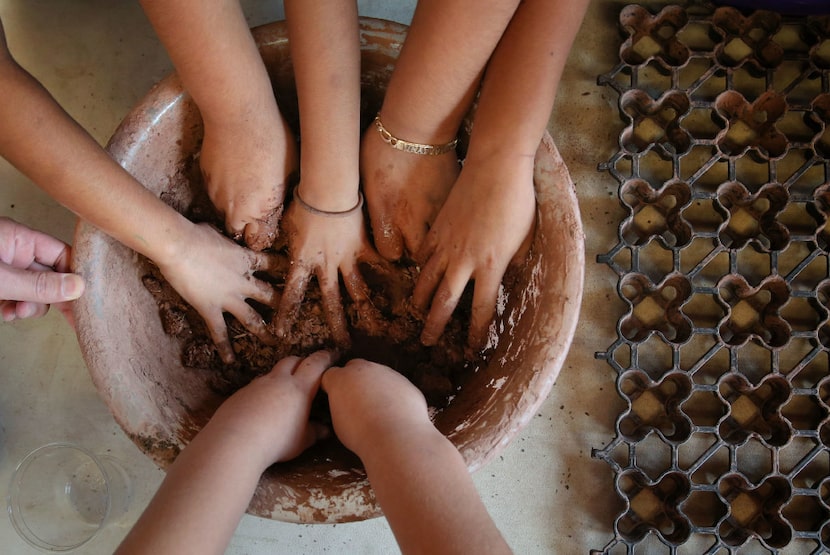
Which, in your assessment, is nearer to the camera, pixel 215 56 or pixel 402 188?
pixel 215 56

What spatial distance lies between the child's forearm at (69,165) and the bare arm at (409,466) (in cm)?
26

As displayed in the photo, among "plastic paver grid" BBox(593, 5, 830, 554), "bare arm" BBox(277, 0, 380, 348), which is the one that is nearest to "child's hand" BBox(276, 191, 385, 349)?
"bare arm" BBox(277, 0, 380, 348)

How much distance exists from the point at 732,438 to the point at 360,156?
26.5 inches

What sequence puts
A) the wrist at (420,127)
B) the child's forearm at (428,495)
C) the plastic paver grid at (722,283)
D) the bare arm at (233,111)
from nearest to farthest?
the child's forearm at (428,495) < the bare arm at (233,111) < the wrist at (420,127) < the plastic paver grid at (722,283)

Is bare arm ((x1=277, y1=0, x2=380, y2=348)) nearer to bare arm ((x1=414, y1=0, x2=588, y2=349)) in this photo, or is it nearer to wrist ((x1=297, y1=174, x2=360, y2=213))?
wrist ((x1=297, y1=174, x2=360, y2=213))

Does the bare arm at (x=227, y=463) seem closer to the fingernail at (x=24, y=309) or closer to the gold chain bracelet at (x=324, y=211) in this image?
the gold chain bracelet at (x=324, y=211)

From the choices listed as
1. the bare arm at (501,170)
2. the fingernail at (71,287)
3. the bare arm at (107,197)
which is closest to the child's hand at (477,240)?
the bare arm at (501,170)

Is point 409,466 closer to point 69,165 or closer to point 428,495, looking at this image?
point 428,495

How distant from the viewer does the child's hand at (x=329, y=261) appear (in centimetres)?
74

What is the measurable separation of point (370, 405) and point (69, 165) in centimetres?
36

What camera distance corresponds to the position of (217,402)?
743 mm

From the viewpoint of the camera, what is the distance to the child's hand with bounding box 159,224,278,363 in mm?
673

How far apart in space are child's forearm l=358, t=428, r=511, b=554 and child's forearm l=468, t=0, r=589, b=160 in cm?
31

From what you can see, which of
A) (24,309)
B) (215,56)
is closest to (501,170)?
(215,56)
